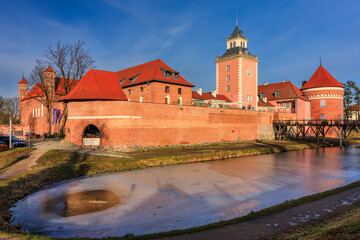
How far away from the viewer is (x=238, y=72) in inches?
1702

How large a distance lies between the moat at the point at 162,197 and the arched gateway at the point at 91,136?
7.94 metres

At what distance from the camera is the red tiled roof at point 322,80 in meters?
46.4

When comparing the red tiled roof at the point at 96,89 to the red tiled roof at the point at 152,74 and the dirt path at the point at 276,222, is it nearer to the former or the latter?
the red tiled roof at the point at 152,74

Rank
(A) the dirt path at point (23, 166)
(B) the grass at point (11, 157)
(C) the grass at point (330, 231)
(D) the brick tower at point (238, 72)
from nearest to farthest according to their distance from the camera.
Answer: (C) the grass at point (330, 231) < (A) the dirt path at point (23, 166) < (B) the grass at point (11, 157) < (D) the brick tower at point (238, 72)

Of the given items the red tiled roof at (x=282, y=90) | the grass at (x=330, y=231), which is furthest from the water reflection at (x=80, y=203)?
the red tiled roof at (x=282, y=90)

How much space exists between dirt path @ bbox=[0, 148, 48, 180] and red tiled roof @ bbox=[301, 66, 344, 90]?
47.8 meters

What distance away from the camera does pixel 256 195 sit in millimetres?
12414

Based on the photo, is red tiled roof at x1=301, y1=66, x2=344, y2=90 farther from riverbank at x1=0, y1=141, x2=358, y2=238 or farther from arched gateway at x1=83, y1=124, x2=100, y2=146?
arched gateway at x1=83, y1=124, x2=100, y2=146

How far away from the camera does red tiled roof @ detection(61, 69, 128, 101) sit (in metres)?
24.3

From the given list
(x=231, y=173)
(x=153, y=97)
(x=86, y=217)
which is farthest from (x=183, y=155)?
(x=86, y=217)

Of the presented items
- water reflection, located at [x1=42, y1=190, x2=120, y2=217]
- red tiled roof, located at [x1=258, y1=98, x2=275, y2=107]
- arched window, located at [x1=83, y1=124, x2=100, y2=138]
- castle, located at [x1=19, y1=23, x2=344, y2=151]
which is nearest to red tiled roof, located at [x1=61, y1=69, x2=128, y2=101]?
castle, located at [x1=19, y1=23, x2=344, y2=151]

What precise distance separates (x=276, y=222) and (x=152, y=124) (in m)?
19.7

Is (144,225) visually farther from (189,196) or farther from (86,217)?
(189,196)

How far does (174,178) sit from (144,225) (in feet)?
24.0
